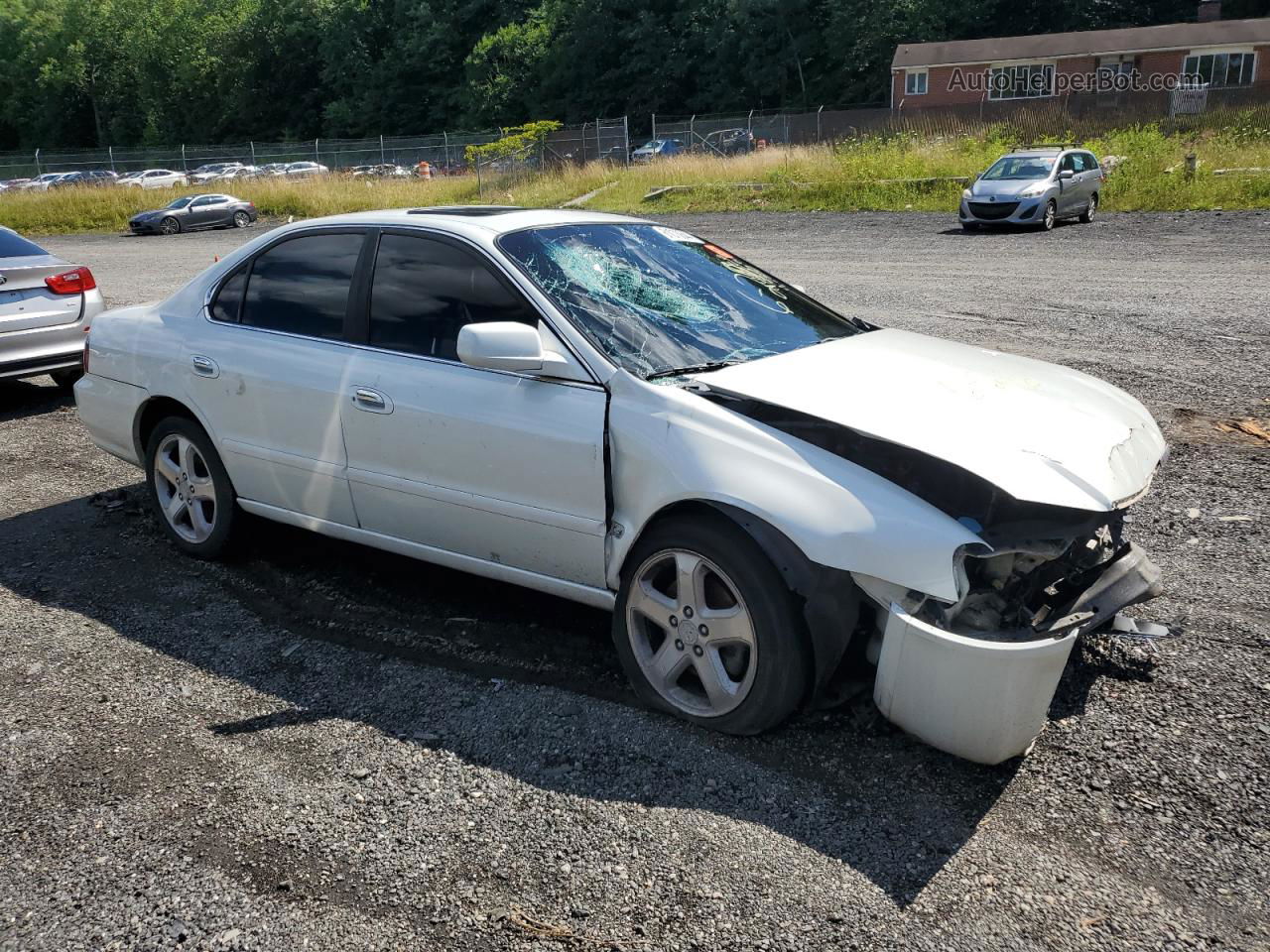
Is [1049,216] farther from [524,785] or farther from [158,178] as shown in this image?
[158,178]

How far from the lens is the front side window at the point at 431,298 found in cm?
402

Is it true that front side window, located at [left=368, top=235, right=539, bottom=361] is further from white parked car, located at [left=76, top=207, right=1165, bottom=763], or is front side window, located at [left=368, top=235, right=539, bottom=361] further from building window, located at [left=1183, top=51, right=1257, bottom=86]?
building window, located at [left=1183, top=51, right=1257, bottom=86]

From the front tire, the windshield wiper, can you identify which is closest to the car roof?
the windshield wiper

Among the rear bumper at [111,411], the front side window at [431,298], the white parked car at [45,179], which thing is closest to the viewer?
the front side window at [431,298]

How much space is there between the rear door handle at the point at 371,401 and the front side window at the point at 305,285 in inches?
13.8

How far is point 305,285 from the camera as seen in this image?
4645mm

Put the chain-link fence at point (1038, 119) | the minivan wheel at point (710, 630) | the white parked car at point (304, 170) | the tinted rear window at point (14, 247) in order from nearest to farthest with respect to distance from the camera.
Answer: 1. the minivan wheel at point (710, 630)
2. the tinted rear window at point (14, 247)
3. the chain-link fence at point (1038, 119)
4. the white parked car at point (304, 170)

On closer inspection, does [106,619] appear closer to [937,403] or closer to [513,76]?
[937,403]

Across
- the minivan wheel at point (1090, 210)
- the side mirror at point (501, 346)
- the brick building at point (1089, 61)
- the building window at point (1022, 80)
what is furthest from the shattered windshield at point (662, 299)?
the building window at point (1022, 80)

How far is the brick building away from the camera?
164 ft

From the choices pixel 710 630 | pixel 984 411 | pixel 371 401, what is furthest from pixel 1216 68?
pixel 710 630

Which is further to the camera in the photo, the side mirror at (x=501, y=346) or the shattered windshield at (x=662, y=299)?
the shattered windshield at (x=662, y=299)

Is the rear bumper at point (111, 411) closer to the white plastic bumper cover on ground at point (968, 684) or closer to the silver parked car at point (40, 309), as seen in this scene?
the silver parked car at point (40, 309)

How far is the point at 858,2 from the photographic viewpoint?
196 feet
